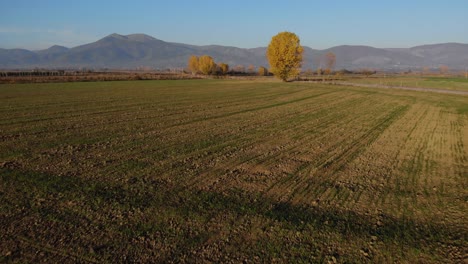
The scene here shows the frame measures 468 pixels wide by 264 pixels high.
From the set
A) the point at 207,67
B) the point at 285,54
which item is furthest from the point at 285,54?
the point at 207,67

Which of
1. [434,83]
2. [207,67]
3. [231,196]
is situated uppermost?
[207,67]

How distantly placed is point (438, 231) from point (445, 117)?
64.0 feet

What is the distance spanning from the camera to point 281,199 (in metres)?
7.35

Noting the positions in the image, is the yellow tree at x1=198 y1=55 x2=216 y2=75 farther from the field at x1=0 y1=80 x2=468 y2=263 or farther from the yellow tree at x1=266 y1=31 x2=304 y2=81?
the field at x1=0 y1=80 x2=468 y2=263

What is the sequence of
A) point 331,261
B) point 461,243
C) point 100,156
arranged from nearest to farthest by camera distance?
1. point 331,261
2. point 461,243
3. point 100,156

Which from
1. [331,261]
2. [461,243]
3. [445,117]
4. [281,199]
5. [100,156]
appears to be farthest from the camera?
[445,117]

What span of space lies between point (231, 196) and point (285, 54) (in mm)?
Answer: 69751

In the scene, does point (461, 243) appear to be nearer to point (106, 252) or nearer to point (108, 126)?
point (106, 252)

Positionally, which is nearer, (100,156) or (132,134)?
(100,156)

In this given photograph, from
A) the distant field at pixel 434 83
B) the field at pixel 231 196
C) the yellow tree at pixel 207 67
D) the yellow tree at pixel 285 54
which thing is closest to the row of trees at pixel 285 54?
the yellow tree at pixel 285 54

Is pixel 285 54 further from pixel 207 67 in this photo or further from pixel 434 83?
pixel 207 67

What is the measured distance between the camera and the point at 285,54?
72.9 m

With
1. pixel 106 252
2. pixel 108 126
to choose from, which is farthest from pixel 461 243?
pixel 108 126

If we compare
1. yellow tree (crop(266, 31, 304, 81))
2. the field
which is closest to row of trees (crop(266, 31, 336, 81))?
yellow tree (crop(266, 31, 304, 81))
